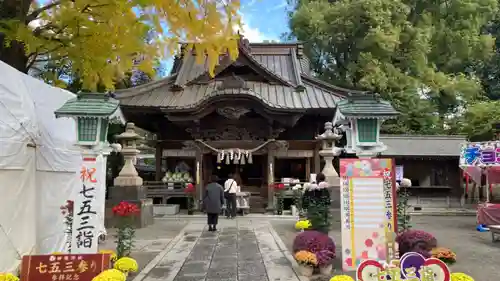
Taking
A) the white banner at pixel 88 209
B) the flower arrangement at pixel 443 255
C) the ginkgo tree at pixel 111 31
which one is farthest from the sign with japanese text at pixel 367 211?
the white banner at pixel 88 209

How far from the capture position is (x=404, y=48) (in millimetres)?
26328

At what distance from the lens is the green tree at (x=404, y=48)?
80.1 feet

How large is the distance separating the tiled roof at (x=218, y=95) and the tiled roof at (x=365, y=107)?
365 inches

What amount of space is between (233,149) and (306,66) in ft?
27.0

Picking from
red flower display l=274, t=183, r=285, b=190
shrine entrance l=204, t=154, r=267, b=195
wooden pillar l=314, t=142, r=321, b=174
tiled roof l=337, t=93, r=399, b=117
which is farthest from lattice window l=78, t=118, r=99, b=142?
wooden pillar l=314, t=142, r=321, b=174

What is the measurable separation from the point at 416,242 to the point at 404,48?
2170cm

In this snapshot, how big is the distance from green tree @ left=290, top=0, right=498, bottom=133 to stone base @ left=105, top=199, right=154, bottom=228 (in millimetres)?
14581

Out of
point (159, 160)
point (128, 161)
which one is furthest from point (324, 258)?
point (159, 160)

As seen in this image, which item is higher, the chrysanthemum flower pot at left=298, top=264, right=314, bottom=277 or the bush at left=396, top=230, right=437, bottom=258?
the bush at left=396, top=230, right=437, bottom=258

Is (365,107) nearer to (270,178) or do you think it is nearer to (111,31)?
(111,31)

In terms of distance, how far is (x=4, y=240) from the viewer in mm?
6504

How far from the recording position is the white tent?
661 centimetres

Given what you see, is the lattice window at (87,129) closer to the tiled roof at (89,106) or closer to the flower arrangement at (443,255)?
the tiled roof at (89,106)

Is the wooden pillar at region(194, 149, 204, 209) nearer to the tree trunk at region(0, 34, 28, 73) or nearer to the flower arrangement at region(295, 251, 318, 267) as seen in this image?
the tree trunk at region(0, 34, 28, 73)
